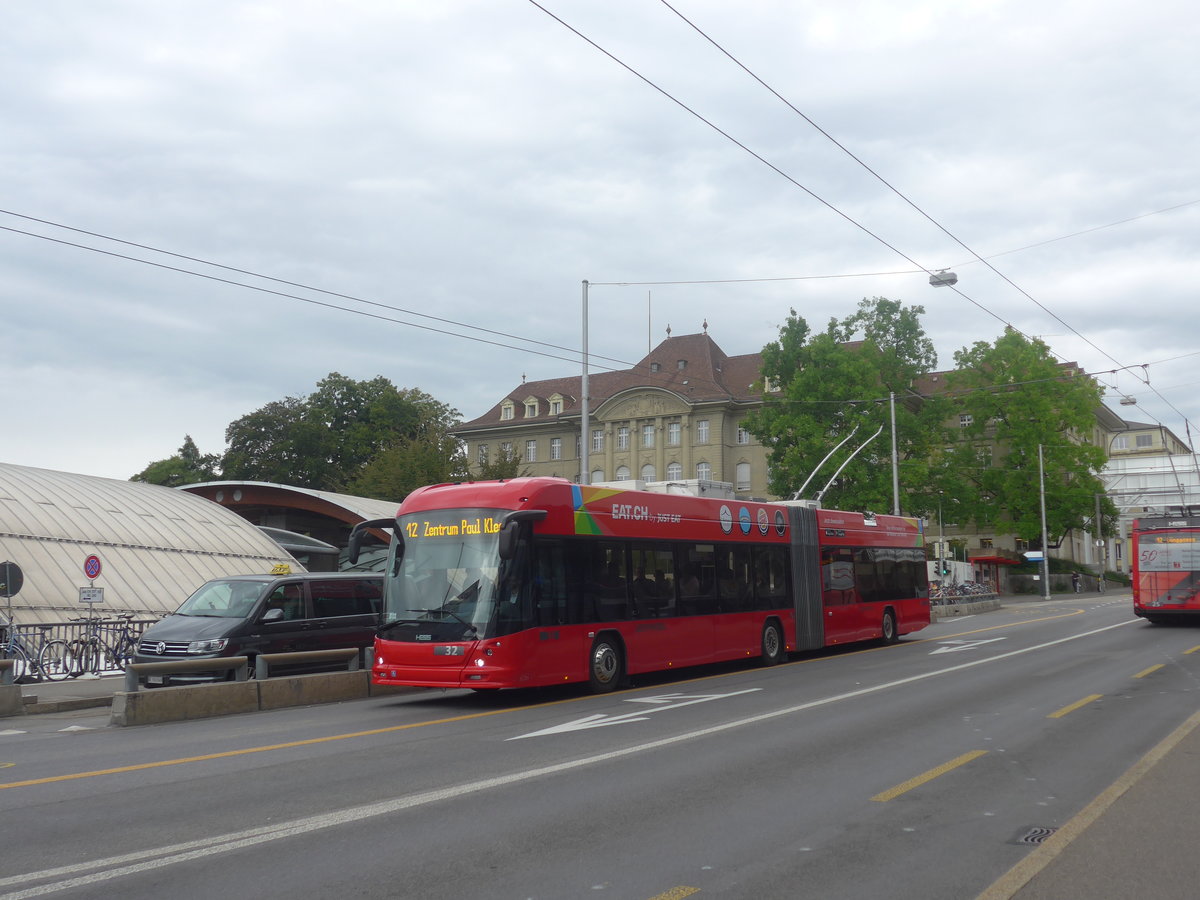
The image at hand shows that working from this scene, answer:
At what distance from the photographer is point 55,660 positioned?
20.8 metres

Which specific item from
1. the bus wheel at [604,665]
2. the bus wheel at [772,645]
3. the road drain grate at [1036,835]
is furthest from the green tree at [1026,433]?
the road drain grate at [1036,835]

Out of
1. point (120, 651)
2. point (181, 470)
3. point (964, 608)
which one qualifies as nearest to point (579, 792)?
point (120, 651)

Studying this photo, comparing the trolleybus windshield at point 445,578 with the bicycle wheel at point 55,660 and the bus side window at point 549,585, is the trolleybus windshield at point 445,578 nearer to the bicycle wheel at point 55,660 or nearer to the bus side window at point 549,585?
the bus side window at point 549,585

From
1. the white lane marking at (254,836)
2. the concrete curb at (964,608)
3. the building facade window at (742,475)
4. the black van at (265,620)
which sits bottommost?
the concrete curb at (964,608)

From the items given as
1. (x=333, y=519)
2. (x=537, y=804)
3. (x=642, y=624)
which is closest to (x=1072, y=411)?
(x=333, y=519)

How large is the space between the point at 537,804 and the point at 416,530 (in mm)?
7976

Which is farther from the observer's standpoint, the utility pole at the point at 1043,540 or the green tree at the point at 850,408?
the utility pole at the point at 1043,540

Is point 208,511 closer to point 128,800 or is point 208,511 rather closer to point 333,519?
point 333,519

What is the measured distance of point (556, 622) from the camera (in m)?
15.4

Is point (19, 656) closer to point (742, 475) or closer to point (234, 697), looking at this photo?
point (234, 697)

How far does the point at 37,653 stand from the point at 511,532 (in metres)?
11.7

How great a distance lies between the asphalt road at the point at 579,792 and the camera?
6.09 meters

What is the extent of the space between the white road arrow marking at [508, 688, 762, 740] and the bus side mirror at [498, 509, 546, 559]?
7.52 feet

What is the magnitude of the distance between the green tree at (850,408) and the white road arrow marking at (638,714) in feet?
141
